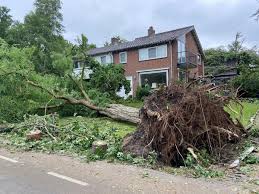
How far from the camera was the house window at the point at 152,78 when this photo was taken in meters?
31.2

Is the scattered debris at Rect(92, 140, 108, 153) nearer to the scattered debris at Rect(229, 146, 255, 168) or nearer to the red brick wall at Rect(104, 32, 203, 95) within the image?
the scattered debris at Rect(229, 146, 255, 168)

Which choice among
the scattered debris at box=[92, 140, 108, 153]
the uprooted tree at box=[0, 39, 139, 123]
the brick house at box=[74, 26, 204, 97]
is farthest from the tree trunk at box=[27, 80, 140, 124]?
the brick house at box=[74, 26, 204, 97]

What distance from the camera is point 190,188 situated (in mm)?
5910

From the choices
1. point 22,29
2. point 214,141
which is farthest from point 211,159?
point 22,29

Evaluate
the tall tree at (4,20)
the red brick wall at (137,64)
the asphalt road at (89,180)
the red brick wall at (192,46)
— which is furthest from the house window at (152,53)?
the asphalt road at (89,180)

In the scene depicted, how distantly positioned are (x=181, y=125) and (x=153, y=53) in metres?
23.5

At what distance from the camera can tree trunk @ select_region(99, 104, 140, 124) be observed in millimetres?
14370

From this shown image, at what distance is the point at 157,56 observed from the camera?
1222 inches

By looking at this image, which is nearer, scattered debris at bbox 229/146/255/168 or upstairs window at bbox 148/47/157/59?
scattered debris at bbox 229/146/255/168

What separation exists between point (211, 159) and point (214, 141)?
0.75 meters

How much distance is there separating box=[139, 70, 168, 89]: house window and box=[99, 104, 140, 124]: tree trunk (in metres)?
15.1

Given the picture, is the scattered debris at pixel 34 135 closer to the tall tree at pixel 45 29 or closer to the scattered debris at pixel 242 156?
the scattered debris at pixel 242 156

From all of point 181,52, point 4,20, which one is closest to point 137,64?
point 181,52

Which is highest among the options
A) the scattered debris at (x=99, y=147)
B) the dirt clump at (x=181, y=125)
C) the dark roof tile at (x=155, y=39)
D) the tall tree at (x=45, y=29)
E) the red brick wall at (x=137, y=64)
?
the tall tree at (x=45, y=29)
